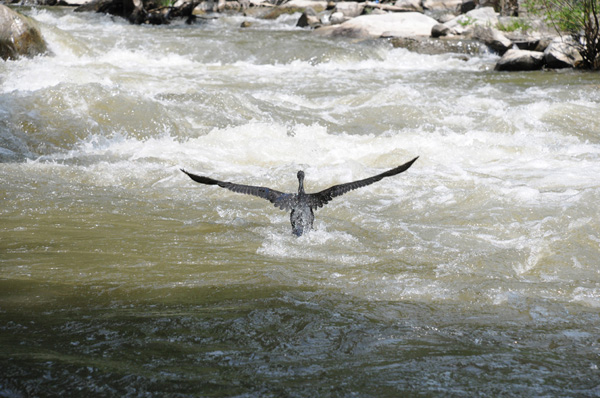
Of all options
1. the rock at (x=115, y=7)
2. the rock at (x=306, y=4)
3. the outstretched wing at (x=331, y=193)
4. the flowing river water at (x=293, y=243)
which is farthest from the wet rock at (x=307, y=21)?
the outstretched wing at (x=331, y=193)

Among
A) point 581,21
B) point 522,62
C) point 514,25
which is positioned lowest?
point 522,62

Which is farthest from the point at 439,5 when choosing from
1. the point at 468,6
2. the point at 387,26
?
the point at 387,26

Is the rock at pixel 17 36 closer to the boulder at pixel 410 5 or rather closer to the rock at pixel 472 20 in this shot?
the rock at pixel 472 20

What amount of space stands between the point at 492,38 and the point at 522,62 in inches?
112

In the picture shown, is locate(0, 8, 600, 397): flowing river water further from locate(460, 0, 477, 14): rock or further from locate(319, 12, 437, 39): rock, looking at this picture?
locate(460, 0, 477, 14): rock

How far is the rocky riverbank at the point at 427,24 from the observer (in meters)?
15.1

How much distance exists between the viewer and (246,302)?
138 inches

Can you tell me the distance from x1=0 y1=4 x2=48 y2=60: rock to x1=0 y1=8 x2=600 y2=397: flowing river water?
733mm

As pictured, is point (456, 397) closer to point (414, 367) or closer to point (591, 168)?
point (414, 367)

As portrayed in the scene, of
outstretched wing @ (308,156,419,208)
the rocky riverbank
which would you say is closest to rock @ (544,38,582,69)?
the rocky riverbank

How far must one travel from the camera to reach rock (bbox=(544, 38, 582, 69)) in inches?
582

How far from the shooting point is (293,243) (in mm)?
4910

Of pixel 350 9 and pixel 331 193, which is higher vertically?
pixel 331 193

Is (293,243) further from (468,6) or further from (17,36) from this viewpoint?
(468,6)
